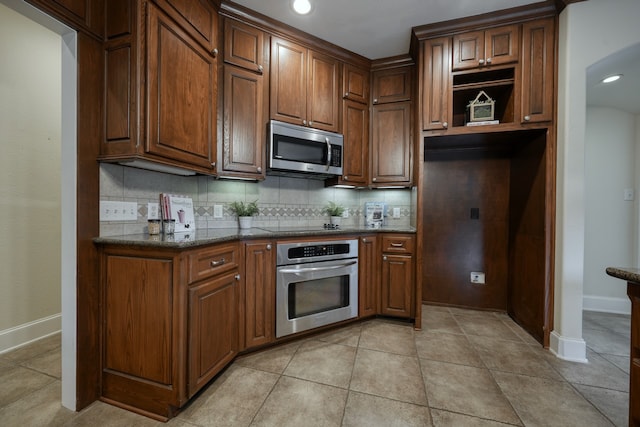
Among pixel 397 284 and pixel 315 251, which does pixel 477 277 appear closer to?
pixel 397 284

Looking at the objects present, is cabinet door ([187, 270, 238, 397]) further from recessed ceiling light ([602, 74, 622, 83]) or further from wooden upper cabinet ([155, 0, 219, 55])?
recessed ceiling light ([602, 74, 622, 83])

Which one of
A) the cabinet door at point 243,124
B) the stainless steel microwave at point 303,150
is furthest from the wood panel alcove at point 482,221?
the cabinet door at point 243,124

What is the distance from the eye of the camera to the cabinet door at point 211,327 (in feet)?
4.52

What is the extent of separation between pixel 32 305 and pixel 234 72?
2.46 meters

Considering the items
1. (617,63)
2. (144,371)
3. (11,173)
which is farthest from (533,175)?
(11,173)

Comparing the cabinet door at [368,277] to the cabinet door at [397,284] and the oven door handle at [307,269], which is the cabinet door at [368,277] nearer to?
the cabinet door at [397,284]

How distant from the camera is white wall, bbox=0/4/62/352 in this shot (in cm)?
192

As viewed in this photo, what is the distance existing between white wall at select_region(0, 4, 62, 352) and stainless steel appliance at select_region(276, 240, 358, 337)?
1964 millimetres

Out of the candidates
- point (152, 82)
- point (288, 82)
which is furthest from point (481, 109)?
point (152, 82)

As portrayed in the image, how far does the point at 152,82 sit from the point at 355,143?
69.7 inches

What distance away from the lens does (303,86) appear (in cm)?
234

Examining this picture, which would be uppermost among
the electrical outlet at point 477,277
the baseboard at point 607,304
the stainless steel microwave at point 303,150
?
the stainless steel microwave at point 303,150

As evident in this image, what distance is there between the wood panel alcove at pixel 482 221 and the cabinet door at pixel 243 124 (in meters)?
1.58

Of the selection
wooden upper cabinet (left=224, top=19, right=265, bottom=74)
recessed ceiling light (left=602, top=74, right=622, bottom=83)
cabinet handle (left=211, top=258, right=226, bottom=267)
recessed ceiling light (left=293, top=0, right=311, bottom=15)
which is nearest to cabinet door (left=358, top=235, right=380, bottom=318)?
cabinet handle (left=211, top=258, right=226, bottom=267)
